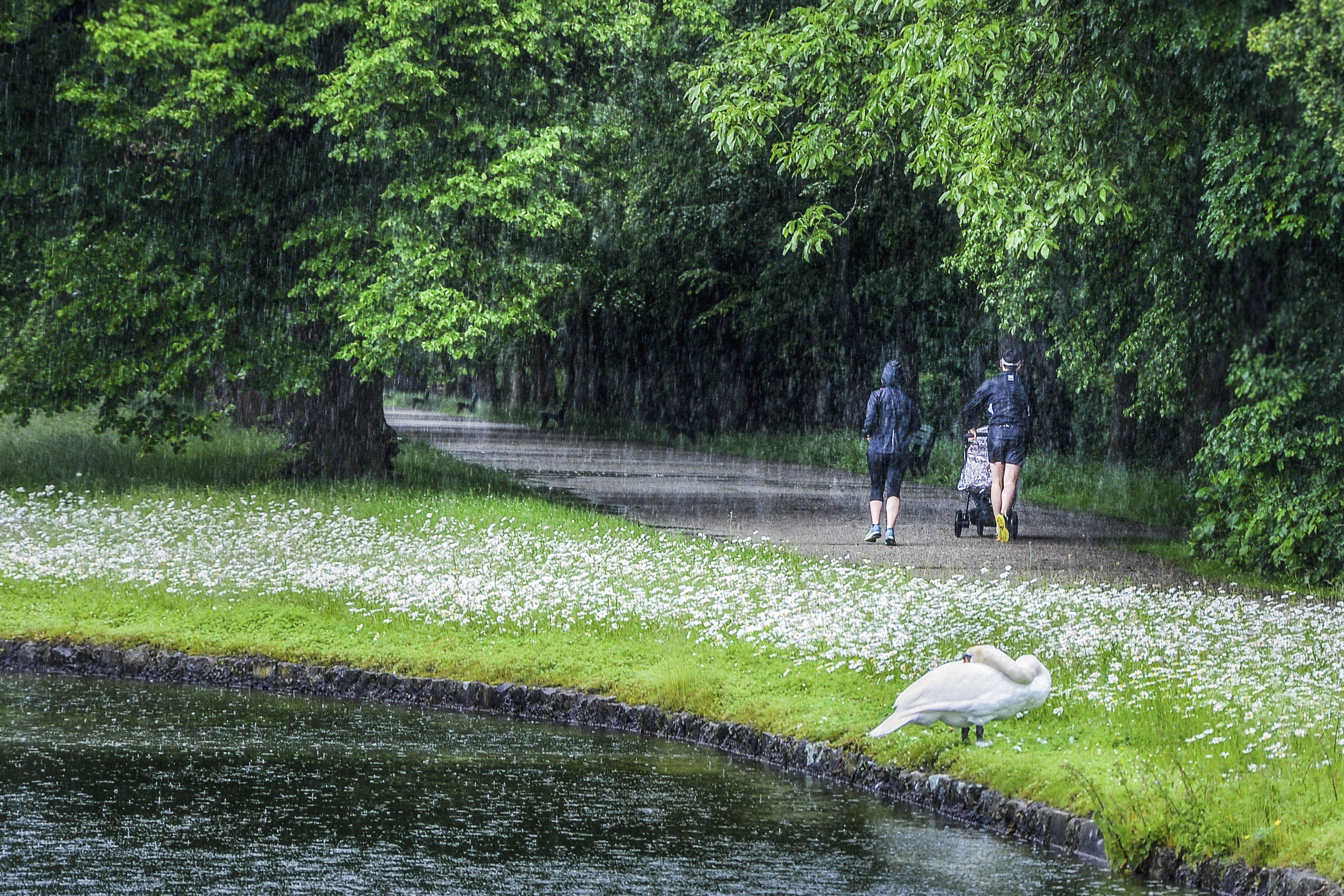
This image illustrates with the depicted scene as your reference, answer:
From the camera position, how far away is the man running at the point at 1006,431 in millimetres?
18078

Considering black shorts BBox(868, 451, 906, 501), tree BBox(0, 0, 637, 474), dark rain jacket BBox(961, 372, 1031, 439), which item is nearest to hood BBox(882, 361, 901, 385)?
black shorts BBox(868, 451, 906, 501)

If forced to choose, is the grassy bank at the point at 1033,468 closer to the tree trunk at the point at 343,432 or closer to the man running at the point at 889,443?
the man running at the point at 889,443

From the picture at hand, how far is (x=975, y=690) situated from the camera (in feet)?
27.1

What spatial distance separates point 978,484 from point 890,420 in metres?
1.85

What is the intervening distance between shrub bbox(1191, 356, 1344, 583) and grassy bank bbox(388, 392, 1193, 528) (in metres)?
2.00

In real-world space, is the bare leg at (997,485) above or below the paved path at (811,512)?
above

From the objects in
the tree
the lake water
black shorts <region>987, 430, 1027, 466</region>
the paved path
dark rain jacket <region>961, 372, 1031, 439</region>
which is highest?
the tree

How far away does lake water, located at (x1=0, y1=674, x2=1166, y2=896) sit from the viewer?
6914mm

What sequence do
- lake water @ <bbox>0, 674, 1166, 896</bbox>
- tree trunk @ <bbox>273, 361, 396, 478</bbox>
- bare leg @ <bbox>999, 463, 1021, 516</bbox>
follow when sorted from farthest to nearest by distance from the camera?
1. tree trunk @ <bbox>273, 361, 396, 478</bbox>
2. bare leg @ <bbox>999, 463, 1021, 516</bbox>
3. lake water @ <bbox>0, 674, 1166, 896</bbox>

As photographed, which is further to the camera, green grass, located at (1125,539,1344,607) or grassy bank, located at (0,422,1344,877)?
green grass, located at (1125,539,1344,607)

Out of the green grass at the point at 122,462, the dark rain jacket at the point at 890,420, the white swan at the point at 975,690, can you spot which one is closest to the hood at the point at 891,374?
the dark rain jacket at the point at 890,420

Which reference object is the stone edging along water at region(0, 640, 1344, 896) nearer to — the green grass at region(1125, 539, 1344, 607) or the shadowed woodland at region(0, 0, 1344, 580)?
the shadowed woodland at region(0, 0, 1344, 580)

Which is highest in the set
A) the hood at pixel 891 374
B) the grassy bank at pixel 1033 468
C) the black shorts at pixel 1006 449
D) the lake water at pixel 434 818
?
the hood at pixel 891 374

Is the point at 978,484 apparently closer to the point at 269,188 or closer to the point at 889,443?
the point at 889,443
